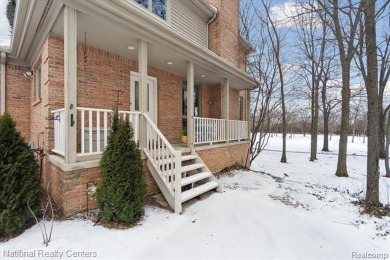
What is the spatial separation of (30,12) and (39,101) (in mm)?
2194

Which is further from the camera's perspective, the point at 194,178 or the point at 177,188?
the point at 194,178

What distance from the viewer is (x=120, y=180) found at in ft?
11.6

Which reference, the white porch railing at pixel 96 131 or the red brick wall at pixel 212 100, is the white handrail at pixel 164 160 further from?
the red brick wall at pixel 212 100

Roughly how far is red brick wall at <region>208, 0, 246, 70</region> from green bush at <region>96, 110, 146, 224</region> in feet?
24.1

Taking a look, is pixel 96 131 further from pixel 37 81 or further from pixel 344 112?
pixel 344 112

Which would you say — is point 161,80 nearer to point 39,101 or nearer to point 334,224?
point 39,101

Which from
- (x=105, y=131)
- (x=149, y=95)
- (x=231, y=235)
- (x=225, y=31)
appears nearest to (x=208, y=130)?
(x=149, y=95)

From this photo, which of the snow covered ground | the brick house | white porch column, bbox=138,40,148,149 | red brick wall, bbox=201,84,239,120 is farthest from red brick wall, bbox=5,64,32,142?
red brick wall, bbox=201,84,239,120

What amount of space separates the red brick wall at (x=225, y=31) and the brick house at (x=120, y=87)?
0.18 ft

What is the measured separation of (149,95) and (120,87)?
44.7 inches

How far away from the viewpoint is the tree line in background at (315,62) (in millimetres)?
5398

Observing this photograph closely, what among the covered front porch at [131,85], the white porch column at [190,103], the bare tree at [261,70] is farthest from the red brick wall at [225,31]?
the white porch column at [190,103]

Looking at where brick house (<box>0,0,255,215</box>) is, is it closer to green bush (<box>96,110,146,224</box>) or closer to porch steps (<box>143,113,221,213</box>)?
porch steps (<box>143,113,221,213</box>)

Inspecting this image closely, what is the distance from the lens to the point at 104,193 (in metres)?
3.52
